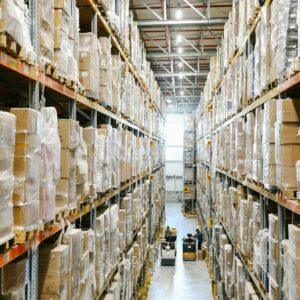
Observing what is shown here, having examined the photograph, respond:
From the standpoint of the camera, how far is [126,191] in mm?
7844

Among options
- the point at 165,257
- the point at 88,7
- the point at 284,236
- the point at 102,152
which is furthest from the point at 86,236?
the point at 165,257

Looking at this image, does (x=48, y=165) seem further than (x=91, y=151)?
No

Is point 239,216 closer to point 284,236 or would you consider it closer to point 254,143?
point 254,143

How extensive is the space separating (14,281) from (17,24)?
5.35ft

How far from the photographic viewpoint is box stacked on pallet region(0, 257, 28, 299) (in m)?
2.54

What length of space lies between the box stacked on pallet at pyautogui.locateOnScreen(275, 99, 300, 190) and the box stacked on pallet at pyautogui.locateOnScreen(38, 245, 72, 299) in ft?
6.85

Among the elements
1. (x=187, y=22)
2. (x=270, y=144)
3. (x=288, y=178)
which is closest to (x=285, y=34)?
(x=270, y=144)

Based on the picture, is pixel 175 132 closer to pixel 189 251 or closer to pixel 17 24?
pixel 189 251

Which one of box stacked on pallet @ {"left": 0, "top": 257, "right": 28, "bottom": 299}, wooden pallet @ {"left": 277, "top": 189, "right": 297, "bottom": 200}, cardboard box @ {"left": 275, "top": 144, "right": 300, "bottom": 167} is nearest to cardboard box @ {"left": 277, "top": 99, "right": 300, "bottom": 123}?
cardboard box @ {"left": 275, "top": 144, "right": 300, "bottom": 167}

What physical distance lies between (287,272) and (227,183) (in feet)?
15.5

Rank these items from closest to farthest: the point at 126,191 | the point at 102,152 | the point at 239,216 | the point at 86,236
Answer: the point at 86,236, the point at 102,152, the point at 239,216, the point at 126,191

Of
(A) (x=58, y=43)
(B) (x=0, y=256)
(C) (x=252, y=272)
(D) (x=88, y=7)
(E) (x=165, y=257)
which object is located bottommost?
(E) (x=165, y=257)

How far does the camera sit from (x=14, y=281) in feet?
8.47

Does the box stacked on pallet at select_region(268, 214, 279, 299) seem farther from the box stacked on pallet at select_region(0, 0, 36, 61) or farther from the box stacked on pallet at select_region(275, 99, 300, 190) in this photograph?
the box stacked on pallet at select_region(0, 0, 36, 61)
